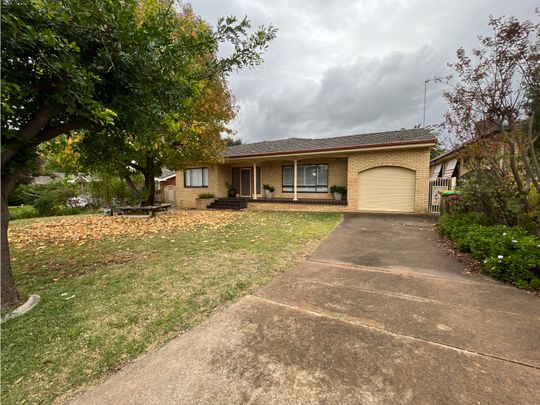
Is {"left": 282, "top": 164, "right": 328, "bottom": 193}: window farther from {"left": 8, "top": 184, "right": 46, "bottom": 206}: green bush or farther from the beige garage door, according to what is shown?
{"left": 8, "top": 184, "right": 46, "bottom": 206}: green bush

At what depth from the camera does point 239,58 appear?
3.75m

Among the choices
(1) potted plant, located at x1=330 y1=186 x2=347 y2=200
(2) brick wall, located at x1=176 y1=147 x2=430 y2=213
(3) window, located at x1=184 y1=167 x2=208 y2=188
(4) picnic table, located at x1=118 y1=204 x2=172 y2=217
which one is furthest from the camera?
(3) window, located at x1=184 y1=167 x2=208 y2=188

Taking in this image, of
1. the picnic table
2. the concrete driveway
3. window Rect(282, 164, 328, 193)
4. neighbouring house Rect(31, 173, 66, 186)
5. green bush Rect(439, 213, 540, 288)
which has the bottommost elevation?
the concrete driveway

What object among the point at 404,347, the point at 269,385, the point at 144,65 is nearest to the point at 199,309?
the point at 269,385

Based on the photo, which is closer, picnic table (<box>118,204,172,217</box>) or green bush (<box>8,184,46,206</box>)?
picnic table (<box>118,204,172,217</box>)

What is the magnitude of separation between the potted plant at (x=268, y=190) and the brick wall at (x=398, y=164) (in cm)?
509

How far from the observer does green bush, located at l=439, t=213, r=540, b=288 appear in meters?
3.53

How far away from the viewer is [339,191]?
13.4m

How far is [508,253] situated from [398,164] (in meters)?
8.17

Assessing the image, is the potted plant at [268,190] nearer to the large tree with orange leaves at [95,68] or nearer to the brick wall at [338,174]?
the brick wall at [338,174]

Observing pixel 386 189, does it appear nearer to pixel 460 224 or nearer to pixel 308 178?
pixel 308 178

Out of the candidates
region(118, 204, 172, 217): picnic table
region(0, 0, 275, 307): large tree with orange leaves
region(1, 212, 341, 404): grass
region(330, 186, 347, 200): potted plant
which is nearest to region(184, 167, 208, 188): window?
region(118, 204, 172, 217): picnic table

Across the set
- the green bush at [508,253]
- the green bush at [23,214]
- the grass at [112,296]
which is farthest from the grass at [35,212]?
the green bush at [508,253]

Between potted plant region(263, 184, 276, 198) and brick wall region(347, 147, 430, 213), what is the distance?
5.09 metres
